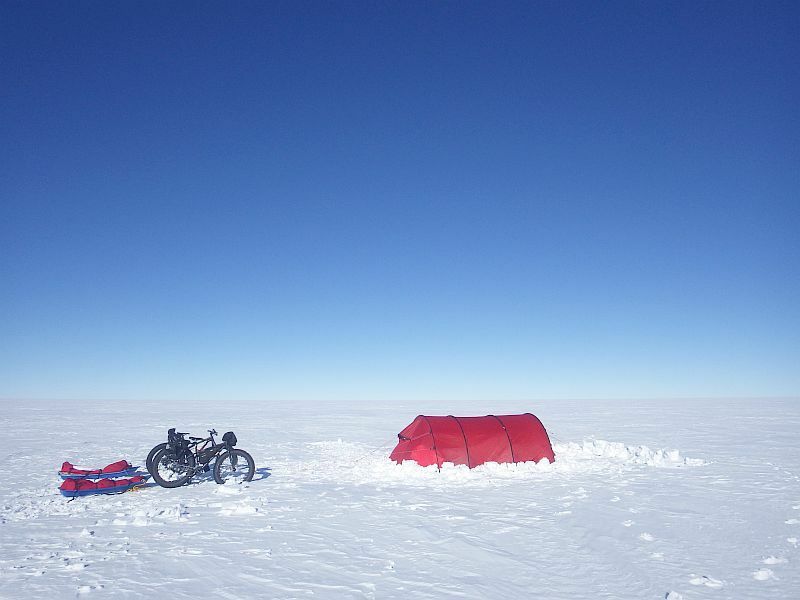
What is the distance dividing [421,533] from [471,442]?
6075mm

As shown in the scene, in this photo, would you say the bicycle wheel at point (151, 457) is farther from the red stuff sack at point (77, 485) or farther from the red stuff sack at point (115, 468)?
the red stuff sack at point (115, 468)

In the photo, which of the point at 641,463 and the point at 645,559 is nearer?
the point at 645,559

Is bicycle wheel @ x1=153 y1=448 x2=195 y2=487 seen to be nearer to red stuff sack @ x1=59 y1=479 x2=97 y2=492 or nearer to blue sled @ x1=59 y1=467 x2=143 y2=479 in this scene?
blue sled @ x1=59 y1=467 x2=143 y2=479

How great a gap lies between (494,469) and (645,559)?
6823 millimetres

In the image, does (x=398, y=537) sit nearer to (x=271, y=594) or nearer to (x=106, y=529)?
(x=271, y=594)

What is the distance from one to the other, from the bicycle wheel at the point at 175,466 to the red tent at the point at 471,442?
18.4ft

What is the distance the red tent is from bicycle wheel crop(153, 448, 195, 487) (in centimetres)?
562

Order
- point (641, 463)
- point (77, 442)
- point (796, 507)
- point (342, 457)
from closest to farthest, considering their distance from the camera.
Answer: point (796, 507) → point (641, 463) → point (342, 457) → point (77, 442)

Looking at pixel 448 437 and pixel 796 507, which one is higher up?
pixel 448 437

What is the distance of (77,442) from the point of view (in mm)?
21891

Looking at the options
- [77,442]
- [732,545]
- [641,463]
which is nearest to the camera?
[732,545]

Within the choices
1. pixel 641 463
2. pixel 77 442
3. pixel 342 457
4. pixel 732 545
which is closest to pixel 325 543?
pixel 732 545

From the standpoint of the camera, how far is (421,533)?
838 cm

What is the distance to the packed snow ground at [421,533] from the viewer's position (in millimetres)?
6238
